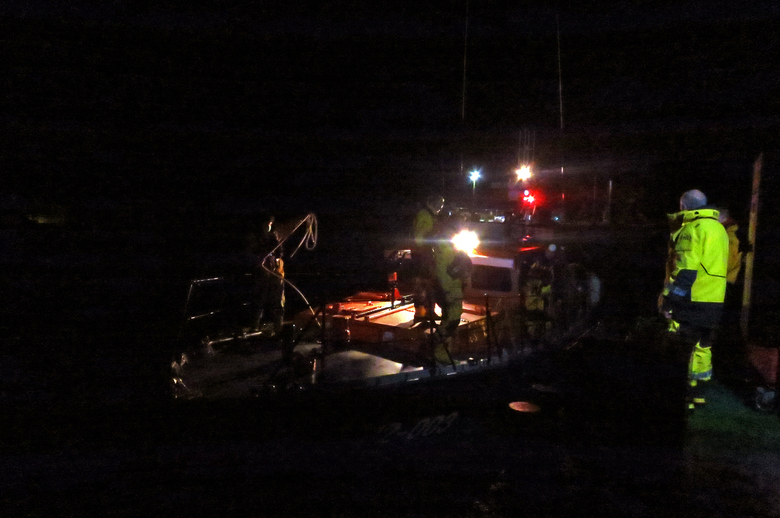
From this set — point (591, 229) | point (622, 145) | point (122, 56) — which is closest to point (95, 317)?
point (122, 56)

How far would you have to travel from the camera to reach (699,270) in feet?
11.2

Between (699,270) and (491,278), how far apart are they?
2.38m

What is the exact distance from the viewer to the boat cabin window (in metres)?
5.30

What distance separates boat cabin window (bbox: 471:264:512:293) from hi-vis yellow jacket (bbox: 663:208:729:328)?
1.98 metres

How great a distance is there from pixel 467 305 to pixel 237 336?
9.47 ft

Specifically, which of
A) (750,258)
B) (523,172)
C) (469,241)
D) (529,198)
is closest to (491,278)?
(469,241)

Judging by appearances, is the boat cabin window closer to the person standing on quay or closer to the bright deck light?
the bright deck light

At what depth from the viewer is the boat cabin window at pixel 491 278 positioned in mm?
5305

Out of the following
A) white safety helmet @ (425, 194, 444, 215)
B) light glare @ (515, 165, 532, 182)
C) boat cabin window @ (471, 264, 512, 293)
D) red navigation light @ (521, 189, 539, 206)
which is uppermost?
light glare @ (515, 165, 532, 182)

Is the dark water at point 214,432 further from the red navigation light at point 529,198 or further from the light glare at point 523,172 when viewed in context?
the red navigation light at point 529,198

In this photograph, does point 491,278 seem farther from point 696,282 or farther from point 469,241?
point 696,282

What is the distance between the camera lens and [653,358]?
4039mm

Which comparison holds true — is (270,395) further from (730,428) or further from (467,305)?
(730,428)

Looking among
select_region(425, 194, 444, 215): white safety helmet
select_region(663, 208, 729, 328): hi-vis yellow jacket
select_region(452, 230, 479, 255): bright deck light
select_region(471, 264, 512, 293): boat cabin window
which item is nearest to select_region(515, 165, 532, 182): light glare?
select_region(452, 230, 479, 255): bright deck light
